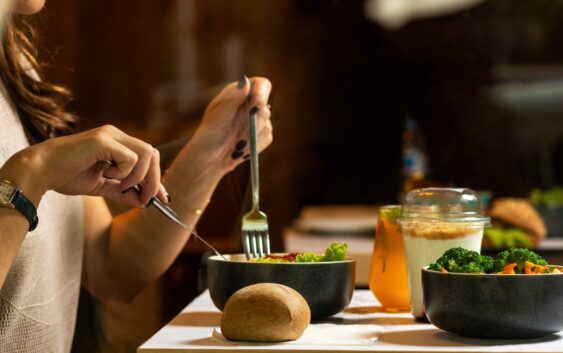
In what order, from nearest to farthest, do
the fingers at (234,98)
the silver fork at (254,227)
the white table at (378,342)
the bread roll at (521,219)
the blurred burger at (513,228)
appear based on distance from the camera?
the white table at (378,342)
the silver fork at (254,227)
the fingers at (234,98)
the blurred burger at (513,228)
the bread roll at (521,219)

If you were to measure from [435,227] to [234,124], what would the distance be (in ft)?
1.11

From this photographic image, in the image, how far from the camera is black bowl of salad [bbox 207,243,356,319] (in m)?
0.94

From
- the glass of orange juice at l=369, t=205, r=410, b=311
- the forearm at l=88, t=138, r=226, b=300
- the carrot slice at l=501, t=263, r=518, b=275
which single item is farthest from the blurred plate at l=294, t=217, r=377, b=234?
the carrot slice at l=501, t=263, r=518, b=275

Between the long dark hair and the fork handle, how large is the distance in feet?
0.83

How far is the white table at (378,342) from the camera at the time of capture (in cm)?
78

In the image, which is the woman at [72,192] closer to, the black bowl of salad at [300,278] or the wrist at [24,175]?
the wrist at [24,175]

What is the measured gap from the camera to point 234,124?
1187 millimetres

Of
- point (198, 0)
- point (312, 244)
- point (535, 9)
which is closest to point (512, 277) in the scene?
point (198, 0)

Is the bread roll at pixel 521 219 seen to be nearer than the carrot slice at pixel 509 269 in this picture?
No

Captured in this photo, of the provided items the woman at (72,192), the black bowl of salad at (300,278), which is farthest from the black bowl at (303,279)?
the woman at (72,192)

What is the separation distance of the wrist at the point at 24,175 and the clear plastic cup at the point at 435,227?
0.41 m

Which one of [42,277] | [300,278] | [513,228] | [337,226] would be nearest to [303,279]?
[300,278]

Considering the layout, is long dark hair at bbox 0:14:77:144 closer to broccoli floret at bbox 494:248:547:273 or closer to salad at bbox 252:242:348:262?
salad at bbox 252:242:348:262

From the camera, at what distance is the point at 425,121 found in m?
3.44
